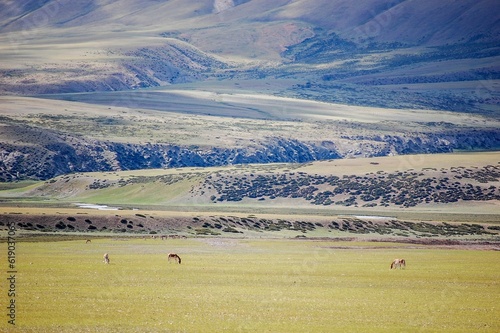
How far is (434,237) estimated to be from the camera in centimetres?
7025

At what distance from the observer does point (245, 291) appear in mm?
32375

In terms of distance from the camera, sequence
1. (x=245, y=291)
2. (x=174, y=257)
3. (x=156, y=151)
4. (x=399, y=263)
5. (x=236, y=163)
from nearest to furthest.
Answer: (x=245, y=291)
(x=174, y=257)
(x=399, y=263)
(x=156, y=151)
(x=236, y=163)

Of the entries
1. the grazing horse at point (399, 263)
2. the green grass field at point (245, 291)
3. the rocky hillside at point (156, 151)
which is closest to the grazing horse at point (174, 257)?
the green grass field at point (245, 291)

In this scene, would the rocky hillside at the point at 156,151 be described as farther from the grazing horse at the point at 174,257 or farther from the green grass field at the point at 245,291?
the grazing horse at the point at 174,257

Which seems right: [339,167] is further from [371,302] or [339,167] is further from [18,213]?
[371,302]

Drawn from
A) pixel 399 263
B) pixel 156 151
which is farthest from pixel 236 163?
pixel 399 263

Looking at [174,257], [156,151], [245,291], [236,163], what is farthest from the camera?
[236,163]

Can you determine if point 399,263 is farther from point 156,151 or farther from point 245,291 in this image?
point 156,151

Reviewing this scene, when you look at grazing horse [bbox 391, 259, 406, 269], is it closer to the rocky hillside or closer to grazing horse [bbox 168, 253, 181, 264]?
grazing horse [bbox 168, 253, 181, 264]

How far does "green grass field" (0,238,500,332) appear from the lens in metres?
25.4

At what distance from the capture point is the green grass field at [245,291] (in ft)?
83.3

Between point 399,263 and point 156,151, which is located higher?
point 399,263

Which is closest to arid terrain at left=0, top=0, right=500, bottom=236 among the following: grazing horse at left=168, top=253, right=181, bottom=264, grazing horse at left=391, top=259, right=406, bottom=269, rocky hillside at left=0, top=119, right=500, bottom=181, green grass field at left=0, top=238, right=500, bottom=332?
rocky hillside at left=0, top=119, right=500, bottom=181

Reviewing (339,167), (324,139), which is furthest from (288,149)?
(339,167)
